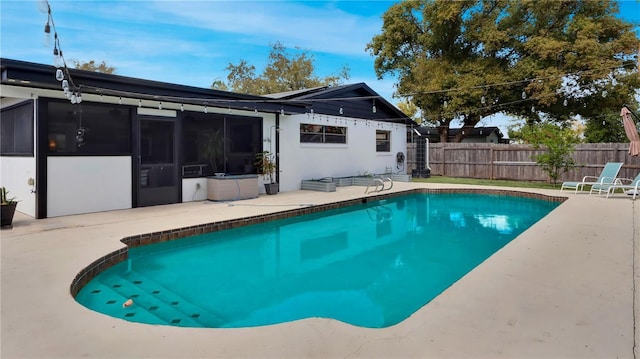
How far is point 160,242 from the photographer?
5.88m

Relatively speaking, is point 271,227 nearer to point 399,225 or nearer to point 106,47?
point 399,225

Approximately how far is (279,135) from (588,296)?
9083 millimetres

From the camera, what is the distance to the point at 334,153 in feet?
44.5

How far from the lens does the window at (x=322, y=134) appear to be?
12.4 m

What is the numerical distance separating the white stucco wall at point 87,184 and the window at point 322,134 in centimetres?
564

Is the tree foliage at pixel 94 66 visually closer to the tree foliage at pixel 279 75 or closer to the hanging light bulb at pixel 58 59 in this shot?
Result: the tree foliage at pixel 279 75

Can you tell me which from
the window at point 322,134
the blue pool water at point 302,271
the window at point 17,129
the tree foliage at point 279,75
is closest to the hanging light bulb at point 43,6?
the blue pool water at point 302,271

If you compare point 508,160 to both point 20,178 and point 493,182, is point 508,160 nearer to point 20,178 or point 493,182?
point 493,182

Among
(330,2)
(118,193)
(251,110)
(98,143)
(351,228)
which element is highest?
(330,2)

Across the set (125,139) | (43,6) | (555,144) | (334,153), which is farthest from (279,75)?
(43,6)

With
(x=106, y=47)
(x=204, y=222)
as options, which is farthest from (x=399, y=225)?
(x=106, y=47)

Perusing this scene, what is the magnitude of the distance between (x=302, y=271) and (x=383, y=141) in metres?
11.9

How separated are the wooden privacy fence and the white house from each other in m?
7.77

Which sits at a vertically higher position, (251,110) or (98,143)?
(251,110)
